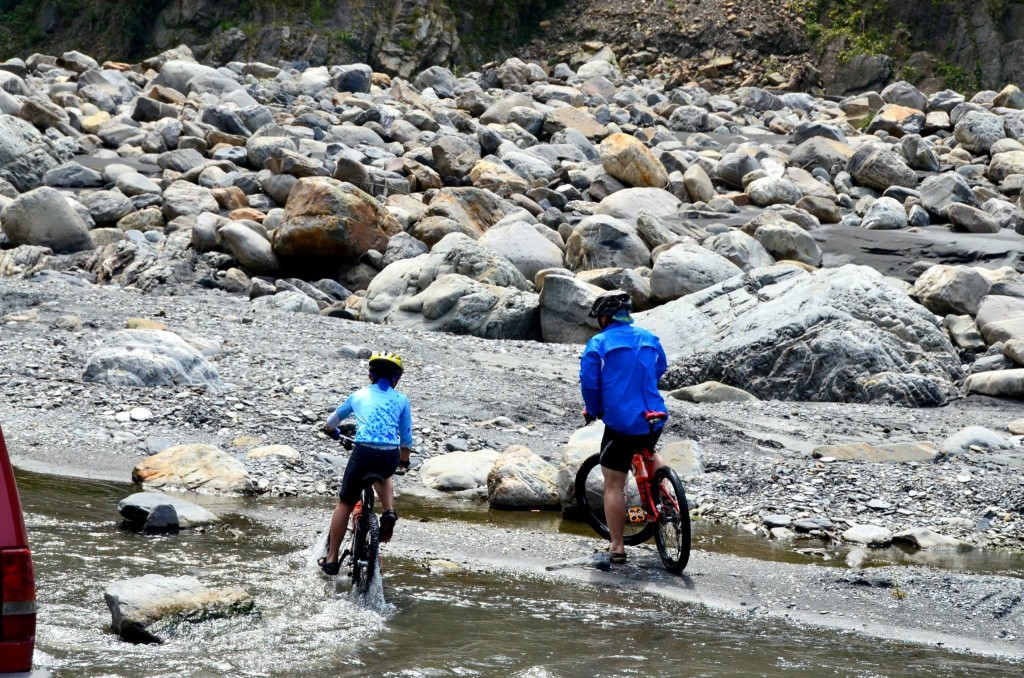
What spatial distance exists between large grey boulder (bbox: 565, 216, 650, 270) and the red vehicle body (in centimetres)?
1450

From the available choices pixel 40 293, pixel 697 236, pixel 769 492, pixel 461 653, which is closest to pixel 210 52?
pixel 697 236

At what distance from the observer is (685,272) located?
1575 cm

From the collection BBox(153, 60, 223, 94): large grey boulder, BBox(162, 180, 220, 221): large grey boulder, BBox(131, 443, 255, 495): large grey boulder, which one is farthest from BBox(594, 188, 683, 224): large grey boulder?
BBox(153, 60, 223, 94): large grey boulder

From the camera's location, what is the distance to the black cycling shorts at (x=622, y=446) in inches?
266

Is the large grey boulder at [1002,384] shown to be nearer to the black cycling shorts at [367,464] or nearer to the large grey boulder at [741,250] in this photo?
the large grey boulder at [741,250]

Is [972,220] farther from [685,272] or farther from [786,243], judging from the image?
[685,272]

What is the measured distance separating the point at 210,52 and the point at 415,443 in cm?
3421

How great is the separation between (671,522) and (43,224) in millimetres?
13657

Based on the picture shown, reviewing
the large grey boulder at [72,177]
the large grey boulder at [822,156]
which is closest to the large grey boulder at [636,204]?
the large grey boulder at [822,156]

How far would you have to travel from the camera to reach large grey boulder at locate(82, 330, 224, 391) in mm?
10461

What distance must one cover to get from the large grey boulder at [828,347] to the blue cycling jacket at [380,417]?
6909mm

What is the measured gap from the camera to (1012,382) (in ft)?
40.8

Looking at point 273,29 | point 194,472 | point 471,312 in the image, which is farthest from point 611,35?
point 194,472

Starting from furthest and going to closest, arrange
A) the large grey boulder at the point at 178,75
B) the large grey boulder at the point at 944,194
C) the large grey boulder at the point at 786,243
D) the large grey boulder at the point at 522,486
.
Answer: the large grey boulder at the point at 178,75
the large grey boulder at the point at 944,194
the large grey boulder at the point at 786,243
the large grey boulder at the point at 522,486
